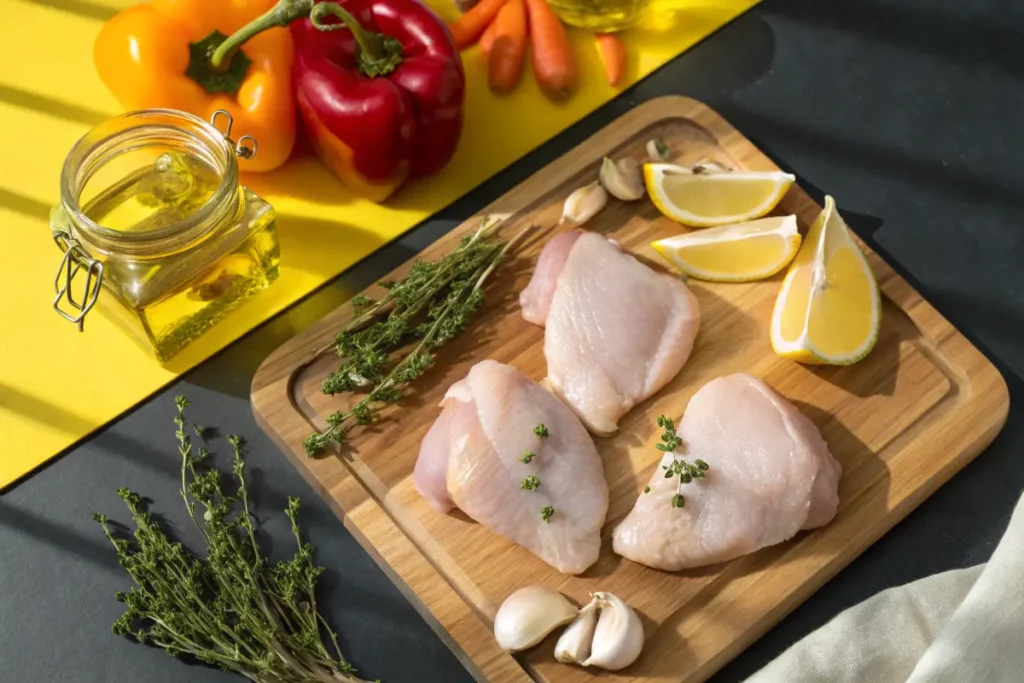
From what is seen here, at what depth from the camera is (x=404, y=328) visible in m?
2.14

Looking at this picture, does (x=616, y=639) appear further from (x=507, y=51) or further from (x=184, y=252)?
(x=507, y=51)

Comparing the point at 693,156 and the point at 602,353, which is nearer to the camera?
the point at 602,353

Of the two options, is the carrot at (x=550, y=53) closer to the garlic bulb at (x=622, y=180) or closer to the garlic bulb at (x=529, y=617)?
the garlic bulb at (x=622, y=180)

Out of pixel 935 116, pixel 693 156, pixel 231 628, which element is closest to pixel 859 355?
pixel 693 156

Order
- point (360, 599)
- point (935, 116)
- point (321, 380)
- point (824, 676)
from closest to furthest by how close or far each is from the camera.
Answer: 1. point (824, 676)
2. point (360, 599)
3. point (321, 380)
4. point (935, 116)

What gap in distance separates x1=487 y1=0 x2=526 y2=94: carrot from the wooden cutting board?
27cm

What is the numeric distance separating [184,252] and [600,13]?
1082mm

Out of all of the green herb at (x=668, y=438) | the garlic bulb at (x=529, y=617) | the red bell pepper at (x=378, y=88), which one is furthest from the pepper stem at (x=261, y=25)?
the garlic bulb at (x=529, y=617)

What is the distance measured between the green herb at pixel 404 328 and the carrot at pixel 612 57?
1.75ft

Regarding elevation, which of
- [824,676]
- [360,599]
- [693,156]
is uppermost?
[693,156]

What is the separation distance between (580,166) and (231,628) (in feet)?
3.66

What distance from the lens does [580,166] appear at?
7.74 feet

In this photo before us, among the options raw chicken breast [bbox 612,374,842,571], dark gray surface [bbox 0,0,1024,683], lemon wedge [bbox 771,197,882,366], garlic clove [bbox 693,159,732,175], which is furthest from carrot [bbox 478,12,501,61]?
raw chicken breast [bbox 612,374,842,571]

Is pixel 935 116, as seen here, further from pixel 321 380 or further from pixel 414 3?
pixel 321 380
